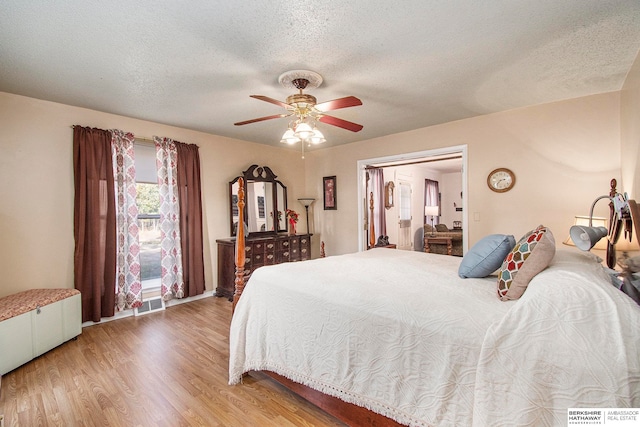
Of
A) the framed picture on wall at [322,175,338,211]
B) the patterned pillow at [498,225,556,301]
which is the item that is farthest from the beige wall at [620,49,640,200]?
the framed picture on wall at [322,175,338,211]

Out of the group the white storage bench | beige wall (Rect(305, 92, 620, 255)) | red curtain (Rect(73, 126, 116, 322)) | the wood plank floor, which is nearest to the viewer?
the wood plank floor

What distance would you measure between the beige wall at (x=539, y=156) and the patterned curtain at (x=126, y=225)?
3.85 meters

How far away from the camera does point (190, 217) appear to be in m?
4.05

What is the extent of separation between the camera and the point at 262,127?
4.04 m

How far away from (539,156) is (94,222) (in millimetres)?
5142

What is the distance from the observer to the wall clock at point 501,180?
349 cm

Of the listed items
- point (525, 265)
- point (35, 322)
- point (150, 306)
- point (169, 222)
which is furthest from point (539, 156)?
point (35, 322)

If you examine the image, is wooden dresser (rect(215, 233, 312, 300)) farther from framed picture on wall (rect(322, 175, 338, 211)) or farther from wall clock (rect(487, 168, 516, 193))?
wall clock (rect(487, 168, 516, 193))

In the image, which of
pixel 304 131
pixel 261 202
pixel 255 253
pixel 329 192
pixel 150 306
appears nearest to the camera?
pixel 304 131

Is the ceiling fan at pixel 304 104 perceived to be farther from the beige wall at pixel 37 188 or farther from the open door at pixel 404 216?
the open door at pixel 404 216

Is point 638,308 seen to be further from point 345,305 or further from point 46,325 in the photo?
point 46,325

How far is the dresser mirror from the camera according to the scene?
4.61 m

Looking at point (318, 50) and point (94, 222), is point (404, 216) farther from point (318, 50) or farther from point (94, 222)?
point (94, 222)

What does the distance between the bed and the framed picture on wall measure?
3171 millimetres
